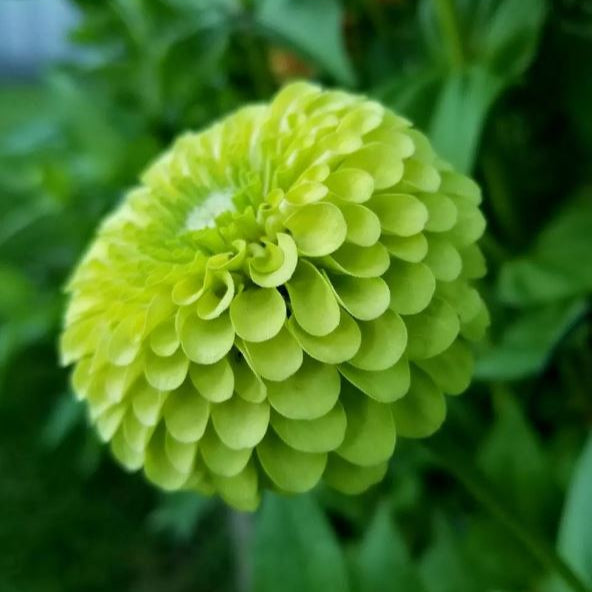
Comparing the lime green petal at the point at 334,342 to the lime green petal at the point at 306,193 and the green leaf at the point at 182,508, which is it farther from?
the green leaf at the point at 182,508

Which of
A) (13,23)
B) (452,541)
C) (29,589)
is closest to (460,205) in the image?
(452,541)

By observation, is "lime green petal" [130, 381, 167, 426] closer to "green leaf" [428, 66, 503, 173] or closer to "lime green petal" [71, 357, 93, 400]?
"lime green petal" [71, 357, 93, 400]

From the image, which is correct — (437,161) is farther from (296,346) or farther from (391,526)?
(391,526)

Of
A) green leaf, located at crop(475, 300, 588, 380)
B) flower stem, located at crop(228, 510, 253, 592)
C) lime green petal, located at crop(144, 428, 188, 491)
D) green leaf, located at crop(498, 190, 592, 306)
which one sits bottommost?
flower stem, located at crop(228, 510, 253, 592)

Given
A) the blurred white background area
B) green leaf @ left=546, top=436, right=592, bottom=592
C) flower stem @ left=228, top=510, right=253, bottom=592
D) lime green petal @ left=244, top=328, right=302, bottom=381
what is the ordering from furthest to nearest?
1. the blurred white background area
2. flower stem @ left=228, top=510, right=253, bottom=592
3. green leaf @ left=546, top=436, right=592, bottom=592
4. lime green petal @ left=244, top=328, right=302, bottom=381

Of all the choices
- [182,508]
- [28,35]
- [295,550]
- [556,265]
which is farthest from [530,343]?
[28,35]

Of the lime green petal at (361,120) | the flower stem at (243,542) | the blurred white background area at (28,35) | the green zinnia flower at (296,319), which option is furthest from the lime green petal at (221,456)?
the blurred white background area at (28,35)

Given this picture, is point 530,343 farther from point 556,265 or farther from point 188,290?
point 188,290

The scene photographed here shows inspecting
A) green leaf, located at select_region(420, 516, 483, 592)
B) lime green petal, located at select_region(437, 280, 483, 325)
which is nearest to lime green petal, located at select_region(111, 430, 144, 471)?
lime green petal, located at select_region(437, 280, 483, 325)

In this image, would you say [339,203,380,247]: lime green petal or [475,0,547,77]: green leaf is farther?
[475,0,547,77]: green leaf
